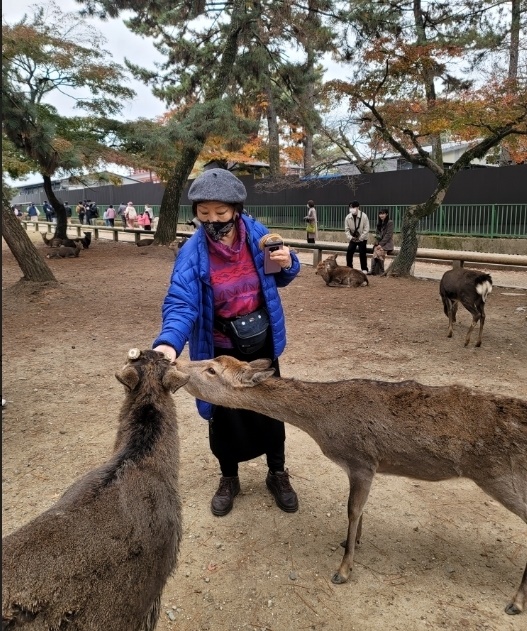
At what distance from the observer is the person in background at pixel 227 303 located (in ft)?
8.01

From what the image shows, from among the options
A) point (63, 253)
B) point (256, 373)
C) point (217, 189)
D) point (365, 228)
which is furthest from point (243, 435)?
point (63, 253)

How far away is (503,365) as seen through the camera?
5223 millimetres

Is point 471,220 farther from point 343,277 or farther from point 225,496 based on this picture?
point 225,496

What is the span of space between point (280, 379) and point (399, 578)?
3.61 feet

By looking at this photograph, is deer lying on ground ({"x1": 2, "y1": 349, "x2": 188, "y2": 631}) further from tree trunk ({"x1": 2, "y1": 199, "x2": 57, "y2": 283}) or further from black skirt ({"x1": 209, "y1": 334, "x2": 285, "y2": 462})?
tree trunk ({"x1": 2, "y1": 199, "x2": 57, "y2": 283})

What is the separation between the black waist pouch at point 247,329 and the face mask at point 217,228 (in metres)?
0.43

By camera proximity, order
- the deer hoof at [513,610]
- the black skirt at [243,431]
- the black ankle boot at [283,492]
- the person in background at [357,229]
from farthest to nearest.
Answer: the person in background at [357,229], the black ankle boot at [283,492], the black skirt at [243,431], the deer hoof at [513,610]

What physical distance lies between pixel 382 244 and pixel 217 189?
9.87 meters

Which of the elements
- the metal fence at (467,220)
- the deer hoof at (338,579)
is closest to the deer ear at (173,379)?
the deer hoof at (338,579)

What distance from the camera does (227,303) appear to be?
103 inches

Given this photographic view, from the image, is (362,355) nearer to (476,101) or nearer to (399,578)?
(399,578)

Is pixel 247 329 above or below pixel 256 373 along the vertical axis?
above

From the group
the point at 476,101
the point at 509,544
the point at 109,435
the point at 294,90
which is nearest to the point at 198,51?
the point at 294,90

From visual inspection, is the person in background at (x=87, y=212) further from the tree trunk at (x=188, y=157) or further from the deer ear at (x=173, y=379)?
the deer ear at (x=173, y=379)
